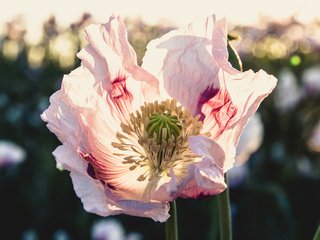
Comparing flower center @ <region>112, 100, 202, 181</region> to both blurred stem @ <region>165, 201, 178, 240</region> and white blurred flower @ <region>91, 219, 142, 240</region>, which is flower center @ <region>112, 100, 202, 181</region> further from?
white blurred flower @ <region>91, 219, 142, 240</region>

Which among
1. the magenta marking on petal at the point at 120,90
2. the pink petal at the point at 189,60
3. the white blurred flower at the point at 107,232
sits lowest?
the white blurred flower at the point at 107,232

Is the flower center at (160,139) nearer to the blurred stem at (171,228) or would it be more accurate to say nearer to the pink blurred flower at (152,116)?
the pink blurred flower at (152,116)

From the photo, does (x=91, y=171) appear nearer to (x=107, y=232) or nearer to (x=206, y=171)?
(x=206, y=171)

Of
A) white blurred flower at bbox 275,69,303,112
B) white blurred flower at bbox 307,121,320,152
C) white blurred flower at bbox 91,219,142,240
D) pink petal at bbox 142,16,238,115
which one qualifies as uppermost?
pink petal at bbox 142,16,238,115

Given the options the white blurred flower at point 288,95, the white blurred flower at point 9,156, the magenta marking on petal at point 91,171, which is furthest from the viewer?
the white blurred flower at point 288,95

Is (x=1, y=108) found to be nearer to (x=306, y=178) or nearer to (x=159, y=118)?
(x=306, y=178)

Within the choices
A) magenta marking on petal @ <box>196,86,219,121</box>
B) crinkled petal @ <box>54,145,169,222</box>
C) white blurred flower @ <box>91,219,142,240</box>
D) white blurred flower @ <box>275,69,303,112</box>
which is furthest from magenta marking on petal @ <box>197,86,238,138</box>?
white blurred flower @ <box>275,69,303,112</box>

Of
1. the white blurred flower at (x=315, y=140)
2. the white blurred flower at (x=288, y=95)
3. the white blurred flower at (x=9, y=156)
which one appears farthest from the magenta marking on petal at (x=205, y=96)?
the white blurred flower at (x=288, y=95)

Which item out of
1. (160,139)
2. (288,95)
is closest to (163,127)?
(160,139)

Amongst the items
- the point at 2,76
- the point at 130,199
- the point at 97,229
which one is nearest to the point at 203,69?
the point at 130,199
